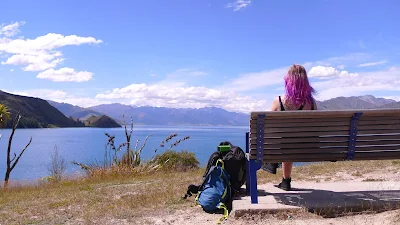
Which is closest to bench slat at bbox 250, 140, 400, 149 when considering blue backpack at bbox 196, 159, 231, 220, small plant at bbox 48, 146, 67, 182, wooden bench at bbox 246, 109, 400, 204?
wooden bench at bbox 246, 109, 400, 204

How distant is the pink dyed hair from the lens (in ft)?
14.8

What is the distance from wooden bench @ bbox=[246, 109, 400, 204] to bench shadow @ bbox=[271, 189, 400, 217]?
422 mm

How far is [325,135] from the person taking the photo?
4059 mm

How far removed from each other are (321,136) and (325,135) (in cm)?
5

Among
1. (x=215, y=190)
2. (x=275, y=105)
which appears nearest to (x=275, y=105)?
(x=275, y=105)

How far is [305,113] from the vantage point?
12.4ft

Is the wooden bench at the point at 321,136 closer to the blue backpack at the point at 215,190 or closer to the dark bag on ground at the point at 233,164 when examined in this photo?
the blue backpack at the point at 215,190

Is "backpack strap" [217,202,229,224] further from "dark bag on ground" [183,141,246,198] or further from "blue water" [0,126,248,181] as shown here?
"blue water" [0,126,248,181]

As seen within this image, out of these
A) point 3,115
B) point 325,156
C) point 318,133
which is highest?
point 3,115

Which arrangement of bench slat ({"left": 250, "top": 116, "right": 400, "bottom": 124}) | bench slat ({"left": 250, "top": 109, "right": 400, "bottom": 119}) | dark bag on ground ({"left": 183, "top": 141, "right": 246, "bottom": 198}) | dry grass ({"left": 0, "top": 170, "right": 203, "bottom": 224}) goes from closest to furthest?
bench slat ({"left": 250, "top": 109, "right": 400, "bottom": 119}) → bench slat ({"left": 250, "top": 116, "right": 400, "bottom": 124}) → dry grass ({"left": 0, "top": 170, "right": 203, "bottom": 224}) → dark bag on ground ({"left": 183, "top": 141, "right": 246, "bottom": 198})

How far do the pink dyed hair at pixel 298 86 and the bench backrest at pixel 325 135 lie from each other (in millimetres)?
593

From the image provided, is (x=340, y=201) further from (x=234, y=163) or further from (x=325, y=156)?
(x=234, y=163)

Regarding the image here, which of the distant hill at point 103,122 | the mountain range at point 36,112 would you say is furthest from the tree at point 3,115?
the distant hill at point 103,122

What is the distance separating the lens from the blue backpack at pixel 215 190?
4203 mm
